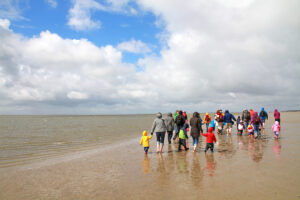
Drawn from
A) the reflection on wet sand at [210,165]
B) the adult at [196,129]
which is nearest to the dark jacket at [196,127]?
the adult at [196,129]

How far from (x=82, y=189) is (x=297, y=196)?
220 inches

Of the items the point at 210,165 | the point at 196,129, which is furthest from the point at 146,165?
the point at 196,129

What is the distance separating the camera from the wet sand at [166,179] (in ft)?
17.4

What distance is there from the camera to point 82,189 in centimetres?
608

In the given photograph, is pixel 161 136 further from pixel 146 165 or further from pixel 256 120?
pixel 256 120

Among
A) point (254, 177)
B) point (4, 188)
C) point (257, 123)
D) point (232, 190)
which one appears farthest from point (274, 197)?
point (257, 123)

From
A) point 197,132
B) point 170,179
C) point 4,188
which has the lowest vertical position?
point 4,188

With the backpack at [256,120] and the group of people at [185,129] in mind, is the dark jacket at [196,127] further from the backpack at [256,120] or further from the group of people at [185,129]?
the backpack at [256,120]

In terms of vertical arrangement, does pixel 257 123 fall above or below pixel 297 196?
above

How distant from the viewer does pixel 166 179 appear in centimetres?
642

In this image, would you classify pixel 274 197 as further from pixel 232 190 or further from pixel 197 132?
pixel 197 132

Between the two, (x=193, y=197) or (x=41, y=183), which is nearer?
(x=193, y=197)

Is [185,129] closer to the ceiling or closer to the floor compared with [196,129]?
closer to the floor

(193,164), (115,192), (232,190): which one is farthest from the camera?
(193,164)
